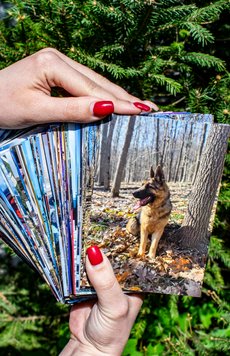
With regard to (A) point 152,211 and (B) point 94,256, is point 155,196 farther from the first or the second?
(B) point 94,256

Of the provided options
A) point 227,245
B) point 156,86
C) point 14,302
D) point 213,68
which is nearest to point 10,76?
point 156,86

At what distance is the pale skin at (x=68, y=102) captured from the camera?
49.8 inches

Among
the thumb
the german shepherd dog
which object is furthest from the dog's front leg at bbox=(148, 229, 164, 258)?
the thumb

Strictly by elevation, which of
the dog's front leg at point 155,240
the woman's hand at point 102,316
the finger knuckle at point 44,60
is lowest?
the woman's hand at point 102,316

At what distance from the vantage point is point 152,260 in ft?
4.55

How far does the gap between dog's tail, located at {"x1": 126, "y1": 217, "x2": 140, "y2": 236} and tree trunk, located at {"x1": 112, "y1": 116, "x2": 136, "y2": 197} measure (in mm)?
97

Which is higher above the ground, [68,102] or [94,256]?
[68,102]

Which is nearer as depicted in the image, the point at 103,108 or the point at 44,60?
the point at 103,108

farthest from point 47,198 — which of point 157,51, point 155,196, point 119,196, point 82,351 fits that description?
point 157,51

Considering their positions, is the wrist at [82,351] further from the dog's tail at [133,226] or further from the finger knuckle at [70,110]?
the finger knuckle at [70,110]

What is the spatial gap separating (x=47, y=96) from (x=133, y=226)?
45 centimetres

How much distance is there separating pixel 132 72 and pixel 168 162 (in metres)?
0.46

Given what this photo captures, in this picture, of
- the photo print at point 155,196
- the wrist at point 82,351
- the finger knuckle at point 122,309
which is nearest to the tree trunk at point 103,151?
the photo print at point 155,196

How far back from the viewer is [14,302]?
2.88 metres
